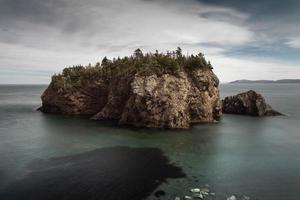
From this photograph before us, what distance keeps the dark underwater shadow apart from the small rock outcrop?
7323 centimetres

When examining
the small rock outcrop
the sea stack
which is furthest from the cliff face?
the small rock outcrop

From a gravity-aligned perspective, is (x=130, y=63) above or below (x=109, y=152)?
above

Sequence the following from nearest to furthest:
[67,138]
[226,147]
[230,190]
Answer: [230,190], [226,147], [67,138]

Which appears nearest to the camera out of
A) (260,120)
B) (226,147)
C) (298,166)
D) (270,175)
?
(270,175)

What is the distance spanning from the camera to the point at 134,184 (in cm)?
4128

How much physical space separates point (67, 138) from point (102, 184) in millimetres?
34163

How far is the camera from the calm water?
41375 mm

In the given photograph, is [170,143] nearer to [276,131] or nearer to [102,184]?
[102,184]

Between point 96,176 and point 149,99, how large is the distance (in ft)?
148

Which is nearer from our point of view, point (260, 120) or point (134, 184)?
point (134, 184)

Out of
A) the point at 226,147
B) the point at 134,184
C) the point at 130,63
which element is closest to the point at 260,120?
the point at 226,147

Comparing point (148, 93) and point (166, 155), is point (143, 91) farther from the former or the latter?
point (166, 155)

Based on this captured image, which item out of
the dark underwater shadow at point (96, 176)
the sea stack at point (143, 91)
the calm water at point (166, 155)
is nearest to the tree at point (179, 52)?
the sea stack at point (143, 91)

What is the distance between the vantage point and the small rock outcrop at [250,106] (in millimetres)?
116938
